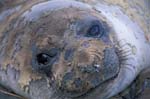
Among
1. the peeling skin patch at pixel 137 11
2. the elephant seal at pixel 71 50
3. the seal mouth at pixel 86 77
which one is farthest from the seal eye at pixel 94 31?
the peeling skin patch at pixel 137 11

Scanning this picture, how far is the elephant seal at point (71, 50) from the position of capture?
2.45 meters

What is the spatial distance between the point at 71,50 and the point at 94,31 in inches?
9.1

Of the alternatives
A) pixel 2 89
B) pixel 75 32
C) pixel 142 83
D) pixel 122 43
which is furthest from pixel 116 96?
pixel 2 89

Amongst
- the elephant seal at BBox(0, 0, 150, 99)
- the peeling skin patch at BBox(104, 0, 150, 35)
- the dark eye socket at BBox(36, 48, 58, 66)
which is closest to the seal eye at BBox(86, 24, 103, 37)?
the elephant seal at BBox(0, 0, 150, 99)

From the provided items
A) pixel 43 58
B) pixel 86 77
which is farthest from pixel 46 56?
pixel 86 77

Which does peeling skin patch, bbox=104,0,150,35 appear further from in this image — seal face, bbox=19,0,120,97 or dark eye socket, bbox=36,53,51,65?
dark eye socket, bbox=36,53,51,65

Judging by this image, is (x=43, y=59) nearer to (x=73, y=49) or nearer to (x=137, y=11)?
(x=73, y=49)

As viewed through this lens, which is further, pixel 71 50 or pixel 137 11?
pixel 137 11

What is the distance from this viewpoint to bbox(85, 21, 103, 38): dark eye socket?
8.55ft

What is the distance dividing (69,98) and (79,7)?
64 centimetres

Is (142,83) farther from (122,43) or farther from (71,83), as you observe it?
(71,83)

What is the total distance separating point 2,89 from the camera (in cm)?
314

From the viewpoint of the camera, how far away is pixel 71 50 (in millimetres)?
2473

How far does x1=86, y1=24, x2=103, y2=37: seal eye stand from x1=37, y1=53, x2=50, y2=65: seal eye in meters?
0.26
